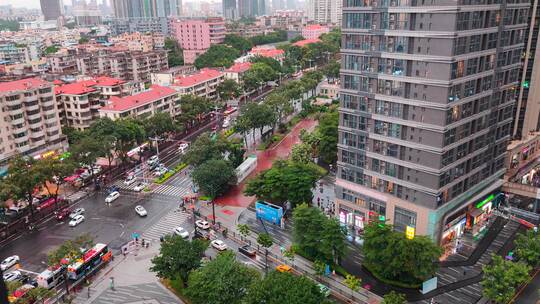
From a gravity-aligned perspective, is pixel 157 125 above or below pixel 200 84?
below

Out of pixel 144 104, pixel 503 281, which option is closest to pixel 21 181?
pixel 144 104

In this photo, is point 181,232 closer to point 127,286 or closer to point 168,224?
point 168,224

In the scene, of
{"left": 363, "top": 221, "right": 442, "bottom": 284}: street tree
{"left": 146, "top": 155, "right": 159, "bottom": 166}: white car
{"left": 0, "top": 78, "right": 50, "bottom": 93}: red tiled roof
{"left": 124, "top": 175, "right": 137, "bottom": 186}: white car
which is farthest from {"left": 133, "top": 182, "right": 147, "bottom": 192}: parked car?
{"left": 363, "top": 221, "right": 442, "bottom": 284}: street tree

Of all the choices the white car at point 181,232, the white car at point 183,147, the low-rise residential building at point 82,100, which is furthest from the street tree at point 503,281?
the low-rise residential building at point 82,100

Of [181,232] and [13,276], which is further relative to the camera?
[181,232]

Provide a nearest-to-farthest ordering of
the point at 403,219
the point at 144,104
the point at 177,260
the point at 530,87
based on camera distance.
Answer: the point at 177,260, the point at 403,219, the point at 530,87, the point at 144,104

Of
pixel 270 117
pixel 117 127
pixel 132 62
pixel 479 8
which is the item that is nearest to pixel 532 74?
pixel 479 8

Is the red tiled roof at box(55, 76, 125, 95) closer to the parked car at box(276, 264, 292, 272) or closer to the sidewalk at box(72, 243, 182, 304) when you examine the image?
the sidewalk at box(72, 243, 182, 304)

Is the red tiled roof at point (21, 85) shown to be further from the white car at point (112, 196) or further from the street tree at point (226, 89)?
the street tree at point (226, 89)
